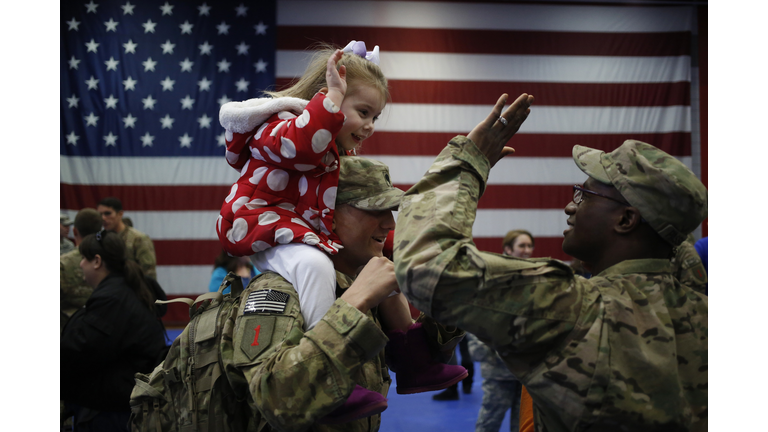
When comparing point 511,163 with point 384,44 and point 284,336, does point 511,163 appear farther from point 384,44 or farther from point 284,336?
point 284,336

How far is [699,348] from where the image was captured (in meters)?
1.26

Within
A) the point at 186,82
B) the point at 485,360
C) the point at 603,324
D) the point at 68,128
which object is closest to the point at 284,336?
the point at 603,324

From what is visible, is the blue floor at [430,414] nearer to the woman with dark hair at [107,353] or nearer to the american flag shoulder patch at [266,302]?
the woman with dark hair at [107,353]

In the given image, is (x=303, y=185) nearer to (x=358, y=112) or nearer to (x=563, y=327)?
(x=358, y=112)

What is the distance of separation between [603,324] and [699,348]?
25cm

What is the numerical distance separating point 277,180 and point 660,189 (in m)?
1.00

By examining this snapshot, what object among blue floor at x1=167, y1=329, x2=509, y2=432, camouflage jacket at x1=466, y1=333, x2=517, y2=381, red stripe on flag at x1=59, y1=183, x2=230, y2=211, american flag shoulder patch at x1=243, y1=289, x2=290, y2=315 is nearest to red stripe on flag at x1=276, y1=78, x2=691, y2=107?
red stripe on flag at x1=59, y1=183, x2=230, y2=211

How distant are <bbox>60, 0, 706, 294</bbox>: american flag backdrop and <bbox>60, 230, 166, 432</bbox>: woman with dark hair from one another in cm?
523

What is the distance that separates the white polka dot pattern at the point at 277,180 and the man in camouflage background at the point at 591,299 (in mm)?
478

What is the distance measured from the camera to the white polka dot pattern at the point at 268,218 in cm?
159

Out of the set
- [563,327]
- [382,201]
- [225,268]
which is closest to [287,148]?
[382,201]

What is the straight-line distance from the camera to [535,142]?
839cm

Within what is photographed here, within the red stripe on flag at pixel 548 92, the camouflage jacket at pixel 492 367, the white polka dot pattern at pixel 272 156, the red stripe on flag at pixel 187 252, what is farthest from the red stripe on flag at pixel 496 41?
the white polka dot pattern at pixel 272 156

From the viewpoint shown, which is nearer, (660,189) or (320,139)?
(660,189)
